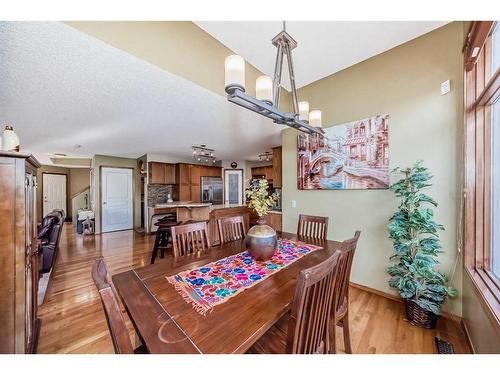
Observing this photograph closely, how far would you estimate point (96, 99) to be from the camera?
2.26 m

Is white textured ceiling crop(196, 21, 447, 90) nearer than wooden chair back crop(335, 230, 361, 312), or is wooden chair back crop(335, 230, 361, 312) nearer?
wooden chair back crop(335, 230, 361, 312)

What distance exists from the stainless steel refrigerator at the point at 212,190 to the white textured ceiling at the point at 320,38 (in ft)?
15.9

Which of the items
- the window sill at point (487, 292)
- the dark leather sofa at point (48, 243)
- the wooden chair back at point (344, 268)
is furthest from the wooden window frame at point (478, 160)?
the dark leather sofa at point (48, 243)

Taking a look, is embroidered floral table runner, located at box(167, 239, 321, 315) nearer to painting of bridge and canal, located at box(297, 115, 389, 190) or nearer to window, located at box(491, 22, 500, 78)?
painting of bridge and canal, located at box(297, 115, 389, 190)

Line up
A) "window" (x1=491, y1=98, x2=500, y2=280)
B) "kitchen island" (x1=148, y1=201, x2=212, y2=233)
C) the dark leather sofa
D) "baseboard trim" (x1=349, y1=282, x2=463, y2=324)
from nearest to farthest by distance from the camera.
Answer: "window" (x1=491, y1=98, x2=500, y2=280) → "baseboard trim" (x1=349, y1=282, x2=463, y2=324) → the dark leather sofa → "kitchen island" (x1=148, y1=201, x2=212, y2=233)

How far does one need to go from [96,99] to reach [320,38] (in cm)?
249

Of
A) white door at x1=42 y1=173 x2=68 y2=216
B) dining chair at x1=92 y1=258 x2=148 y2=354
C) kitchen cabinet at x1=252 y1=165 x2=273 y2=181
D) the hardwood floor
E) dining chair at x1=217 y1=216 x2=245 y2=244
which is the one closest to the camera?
dining chair at x1=92 y1=258 x2=148 y2=354

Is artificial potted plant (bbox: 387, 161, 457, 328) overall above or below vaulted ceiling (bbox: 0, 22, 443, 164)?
below

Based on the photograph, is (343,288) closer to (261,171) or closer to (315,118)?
(315,118)

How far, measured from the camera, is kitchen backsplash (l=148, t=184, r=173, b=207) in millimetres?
6004

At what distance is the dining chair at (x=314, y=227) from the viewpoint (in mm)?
2180

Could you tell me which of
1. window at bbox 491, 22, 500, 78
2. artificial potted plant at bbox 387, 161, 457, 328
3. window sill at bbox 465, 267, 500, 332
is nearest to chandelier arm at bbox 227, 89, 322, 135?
artificial potted plant at bbox 387, 161, 457, 328

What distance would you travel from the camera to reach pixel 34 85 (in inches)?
75.6

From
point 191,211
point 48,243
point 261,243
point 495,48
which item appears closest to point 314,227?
point 261,243
